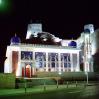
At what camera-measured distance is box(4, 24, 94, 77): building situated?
5600 centimetres

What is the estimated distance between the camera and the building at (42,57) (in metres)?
56.0

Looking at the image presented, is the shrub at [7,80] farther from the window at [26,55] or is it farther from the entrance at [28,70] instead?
the window at [26,55]

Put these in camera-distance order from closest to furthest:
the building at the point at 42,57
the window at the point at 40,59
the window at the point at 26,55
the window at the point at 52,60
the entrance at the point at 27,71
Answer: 1. the entrance at the point at 27,71
2. the building at the point at 42,57
3. the window at the point at 26,55
4. the window at the point at 40,59
5. the window at the point at 52,60

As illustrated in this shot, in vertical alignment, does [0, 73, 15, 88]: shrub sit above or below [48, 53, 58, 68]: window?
below

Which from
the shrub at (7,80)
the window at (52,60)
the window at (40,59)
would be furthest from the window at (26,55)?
the shrub at (7,80)

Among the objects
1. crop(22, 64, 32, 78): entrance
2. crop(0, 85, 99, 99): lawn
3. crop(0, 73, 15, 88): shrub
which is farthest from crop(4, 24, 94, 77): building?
crop(0, 85, 99, 99): lawn

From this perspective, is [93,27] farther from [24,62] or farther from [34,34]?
[24,62]

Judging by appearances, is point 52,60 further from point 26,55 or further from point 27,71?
point 27,71

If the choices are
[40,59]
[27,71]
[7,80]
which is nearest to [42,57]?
[40,59]

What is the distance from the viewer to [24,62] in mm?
55875

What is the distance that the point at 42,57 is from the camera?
194 ft

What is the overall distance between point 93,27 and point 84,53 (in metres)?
17.5

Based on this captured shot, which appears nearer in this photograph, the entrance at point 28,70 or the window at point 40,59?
the entrance at point 28,70

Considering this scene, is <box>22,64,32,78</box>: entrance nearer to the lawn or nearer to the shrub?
the shrub
